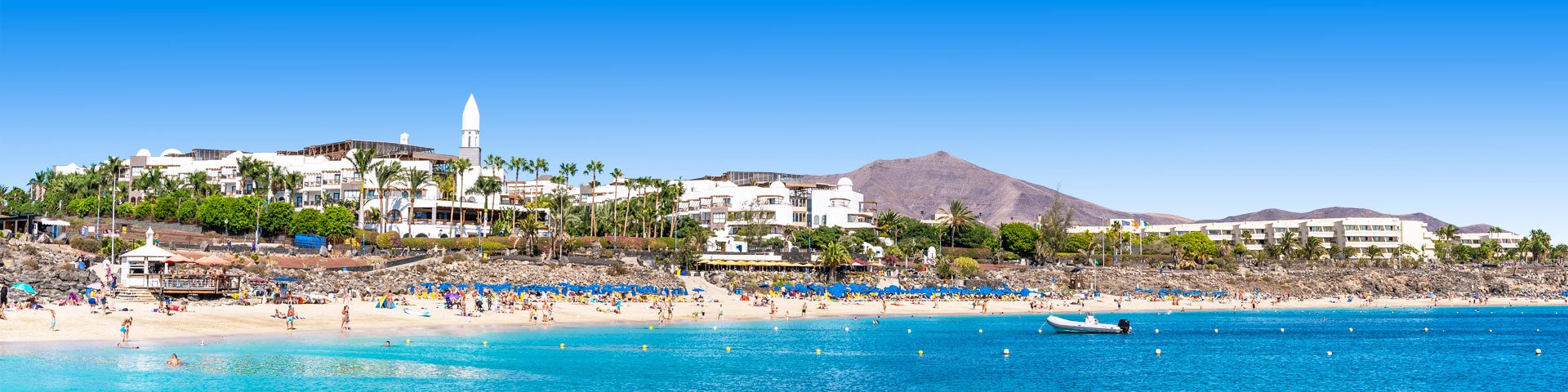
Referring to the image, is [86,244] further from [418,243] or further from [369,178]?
[369,178]

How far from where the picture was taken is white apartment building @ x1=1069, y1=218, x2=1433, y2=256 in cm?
17700

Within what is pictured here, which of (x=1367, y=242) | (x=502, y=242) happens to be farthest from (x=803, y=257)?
(x=1367, y=242)

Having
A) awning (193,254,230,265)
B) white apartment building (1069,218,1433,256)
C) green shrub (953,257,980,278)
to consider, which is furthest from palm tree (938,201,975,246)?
awning (193,254,230,265)

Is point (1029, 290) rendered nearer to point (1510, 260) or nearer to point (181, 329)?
point (181, 329)

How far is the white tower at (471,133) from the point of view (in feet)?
522

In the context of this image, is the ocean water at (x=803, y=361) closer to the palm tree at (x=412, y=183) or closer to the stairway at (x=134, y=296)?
the stairway at (x=134, y=296)

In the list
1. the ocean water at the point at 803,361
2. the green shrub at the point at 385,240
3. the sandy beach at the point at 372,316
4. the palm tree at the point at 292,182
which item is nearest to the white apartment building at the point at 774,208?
the green shrub at the point at 385,240

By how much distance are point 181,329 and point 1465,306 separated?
113 meters

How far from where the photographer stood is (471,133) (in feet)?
529

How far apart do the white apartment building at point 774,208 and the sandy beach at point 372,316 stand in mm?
45007

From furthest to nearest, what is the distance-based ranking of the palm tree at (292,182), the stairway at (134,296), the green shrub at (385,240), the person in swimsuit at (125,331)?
1. the palm tree at (292,182)
2. the green shrub at (385,240)
3. the stairway at (134,296)
4. the person in swimsuit at (125,331)

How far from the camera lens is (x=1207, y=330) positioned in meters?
72.2

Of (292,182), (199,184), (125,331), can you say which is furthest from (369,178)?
(125,331)

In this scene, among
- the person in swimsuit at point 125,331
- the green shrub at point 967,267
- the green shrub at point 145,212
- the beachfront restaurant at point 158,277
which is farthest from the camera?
the green shrub at point 145,212
